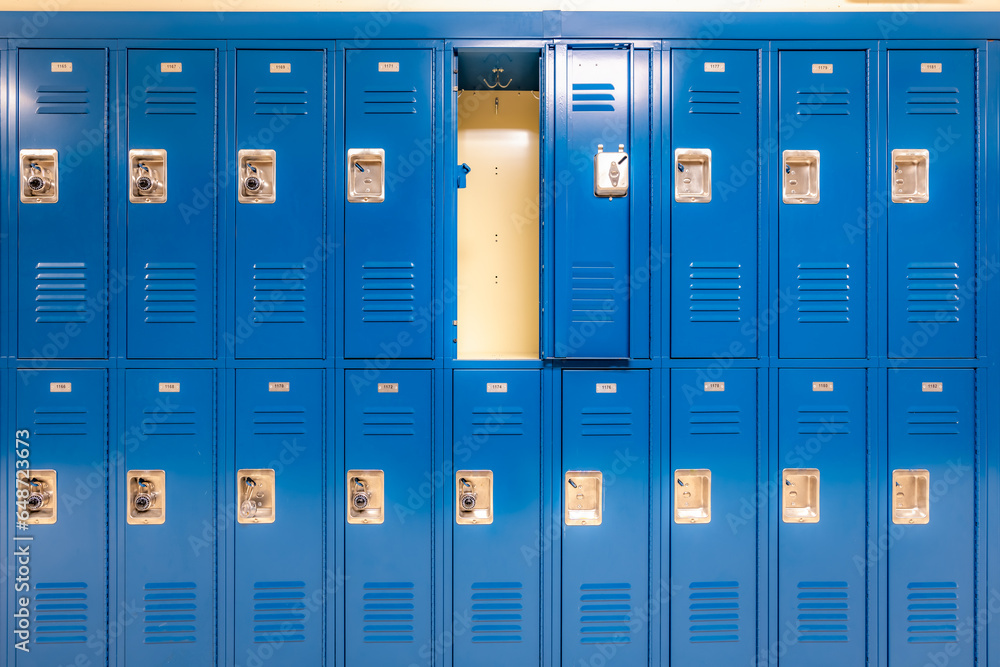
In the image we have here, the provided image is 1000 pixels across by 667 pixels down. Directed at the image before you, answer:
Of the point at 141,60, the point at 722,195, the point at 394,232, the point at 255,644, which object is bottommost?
the point at 255,644

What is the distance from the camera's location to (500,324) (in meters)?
2.92

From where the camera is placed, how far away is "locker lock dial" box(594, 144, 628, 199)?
2330mm

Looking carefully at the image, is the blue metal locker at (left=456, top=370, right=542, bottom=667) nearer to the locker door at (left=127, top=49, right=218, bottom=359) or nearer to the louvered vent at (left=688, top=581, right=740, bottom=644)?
the louvered vent at (left=688, top=581, right=740, bottom=644)

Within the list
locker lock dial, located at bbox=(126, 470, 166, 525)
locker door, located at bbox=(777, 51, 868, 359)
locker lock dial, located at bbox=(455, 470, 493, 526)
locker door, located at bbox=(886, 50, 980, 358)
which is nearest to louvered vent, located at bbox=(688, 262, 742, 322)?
locker door, located at bbox=(777, 51, 868, 359)

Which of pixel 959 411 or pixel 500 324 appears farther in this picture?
pixel 500 324

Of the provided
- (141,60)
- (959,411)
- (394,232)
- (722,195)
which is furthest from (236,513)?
(959,411)

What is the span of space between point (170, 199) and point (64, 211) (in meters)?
0.52

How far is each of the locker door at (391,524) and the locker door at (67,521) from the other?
119 centimetres

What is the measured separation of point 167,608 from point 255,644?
461mm

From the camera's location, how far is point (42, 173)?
7.68ft

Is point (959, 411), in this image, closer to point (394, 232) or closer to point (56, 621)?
point (394, 232)

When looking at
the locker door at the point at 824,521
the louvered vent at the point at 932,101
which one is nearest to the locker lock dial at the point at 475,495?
the locker door at the point at 824,521

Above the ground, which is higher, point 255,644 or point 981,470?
point 981,470

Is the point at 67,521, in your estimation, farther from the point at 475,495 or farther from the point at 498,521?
the point at 498,521
